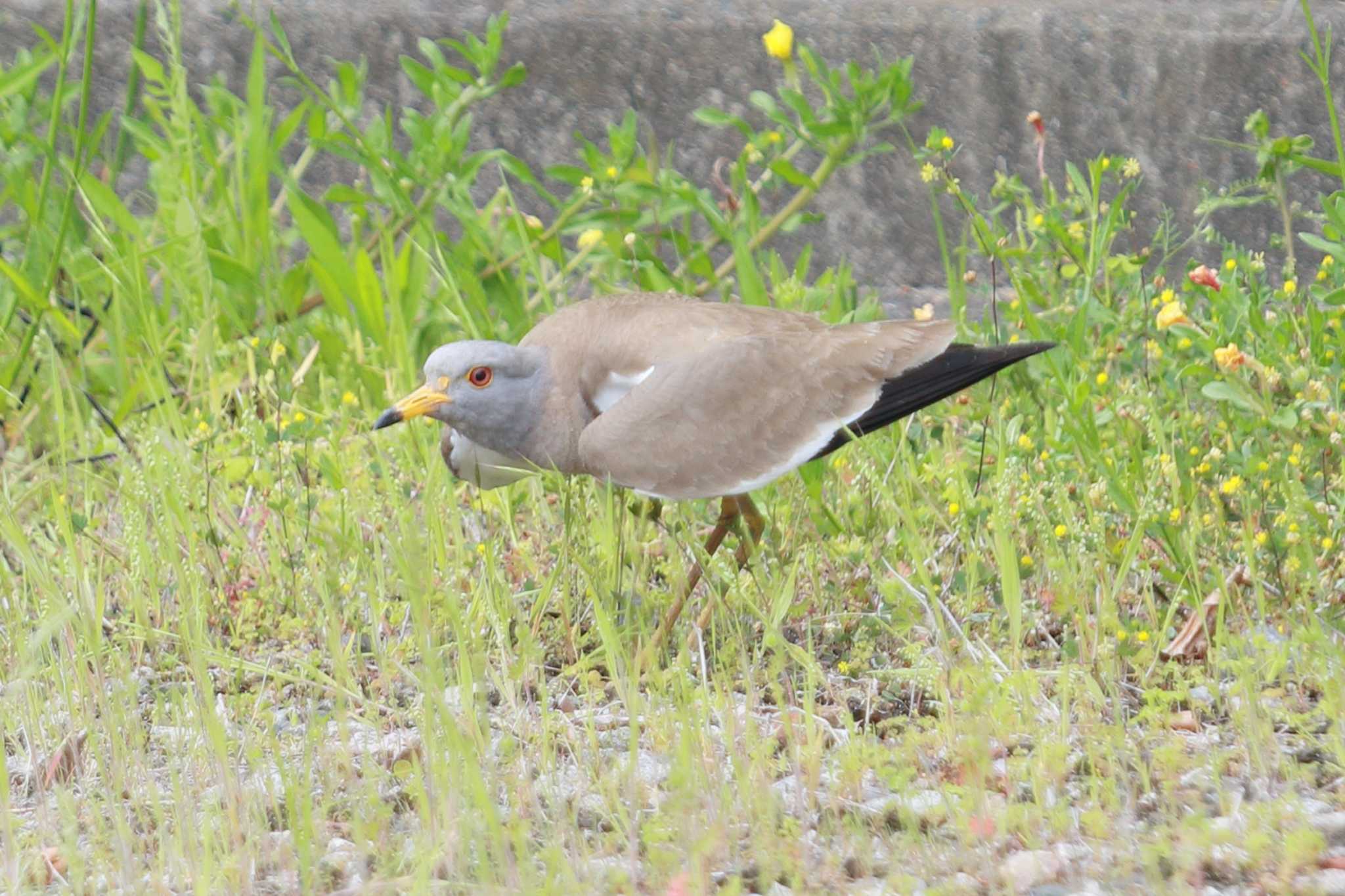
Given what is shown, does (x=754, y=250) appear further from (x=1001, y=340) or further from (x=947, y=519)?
(x=947, y=519)

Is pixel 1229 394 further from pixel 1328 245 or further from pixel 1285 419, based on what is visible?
pixel 1328 245

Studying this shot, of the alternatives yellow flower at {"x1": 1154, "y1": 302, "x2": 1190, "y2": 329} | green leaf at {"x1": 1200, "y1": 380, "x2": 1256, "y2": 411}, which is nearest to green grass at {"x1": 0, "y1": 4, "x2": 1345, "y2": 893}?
green leaf at {"x1": 1200, "y1": 380, "x2": 1256, "y2": 411}

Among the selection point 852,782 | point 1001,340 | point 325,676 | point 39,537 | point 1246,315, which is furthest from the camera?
point 1001,340

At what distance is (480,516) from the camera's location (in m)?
3.81

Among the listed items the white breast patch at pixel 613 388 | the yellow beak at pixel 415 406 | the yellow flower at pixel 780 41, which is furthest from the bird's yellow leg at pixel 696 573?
the yellow flower at pixel 780 41

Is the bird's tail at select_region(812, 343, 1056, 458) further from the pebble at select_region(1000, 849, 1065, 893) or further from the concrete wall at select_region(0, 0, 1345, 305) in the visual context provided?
the concrete wall at select_region(0, 0, 1345, 305)

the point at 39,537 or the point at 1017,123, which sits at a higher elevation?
the point at 1017,123

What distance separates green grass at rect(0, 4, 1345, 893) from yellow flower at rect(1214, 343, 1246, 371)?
0.01 metres

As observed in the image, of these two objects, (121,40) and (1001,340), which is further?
(121,40)

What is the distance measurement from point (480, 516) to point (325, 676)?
2.98ft

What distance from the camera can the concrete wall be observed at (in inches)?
190

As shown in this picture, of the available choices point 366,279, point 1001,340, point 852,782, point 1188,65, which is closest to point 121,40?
point 366,279

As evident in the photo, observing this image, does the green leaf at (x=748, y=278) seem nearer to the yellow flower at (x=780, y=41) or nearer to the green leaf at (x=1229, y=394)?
the yellow flower at (x=780, y=41)

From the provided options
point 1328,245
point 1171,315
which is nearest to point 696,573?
point 1171,315
